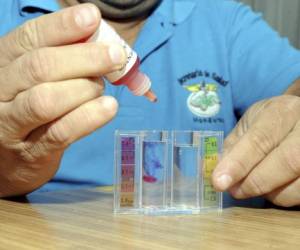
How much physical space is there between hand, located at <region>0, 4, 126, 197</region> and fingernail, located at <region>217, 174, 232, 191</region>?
0.55 feet

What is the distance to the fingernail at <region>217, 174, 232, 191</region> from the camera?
669mm

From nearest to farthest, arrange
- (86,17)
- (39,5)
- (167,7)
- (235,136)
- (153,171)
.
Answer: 1. (86,17)
2. (153,171)
3. (235,136)
4. (39,5)
5. (167,7)

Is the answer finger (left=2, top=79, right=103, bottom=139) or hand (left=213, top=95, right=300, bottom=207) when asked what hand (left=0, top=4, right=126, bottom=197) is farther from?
hand (left=213, top=95, right=300, bottom=207)

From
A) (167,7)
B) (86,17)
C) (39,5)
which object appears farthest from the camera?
(167,7)

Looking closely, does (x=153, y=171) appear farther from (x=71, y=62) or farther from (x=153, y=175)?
(x=71, y=62)

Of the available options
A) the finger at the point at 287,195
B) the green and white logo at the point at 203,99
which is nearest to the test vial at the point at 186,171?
the finger at the point at 287,195

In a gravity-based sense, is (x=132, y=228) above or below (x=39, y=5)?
below

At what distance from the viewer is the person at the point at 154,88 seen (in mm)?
581

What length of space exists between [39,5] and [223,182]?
649mm

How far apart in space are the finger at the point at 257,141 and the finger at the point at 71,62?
195mm

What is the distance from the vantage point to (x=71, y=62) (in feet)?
1.87

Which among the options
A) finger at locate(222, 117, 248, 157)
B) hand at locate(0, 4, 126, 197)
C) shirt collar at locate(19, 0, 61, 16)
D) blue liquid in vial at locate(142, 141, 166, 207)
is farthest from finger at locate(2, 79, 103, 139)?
shirt collar at locate(19, 0, 61, 16)

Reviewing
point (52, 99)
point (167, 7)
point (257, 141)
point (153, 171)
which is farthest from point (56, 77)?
point (167, 7)

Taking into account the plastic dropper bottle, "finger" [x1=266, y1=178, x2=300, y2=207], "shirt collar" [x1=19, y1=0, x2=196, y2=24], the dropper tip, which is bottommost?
"finger" [x1=266, y1=178, x2=300, y2=207]
